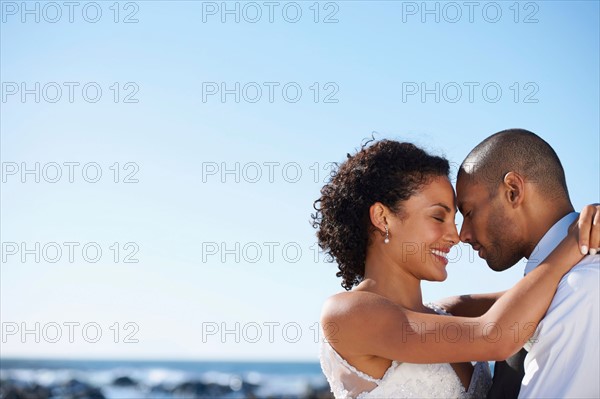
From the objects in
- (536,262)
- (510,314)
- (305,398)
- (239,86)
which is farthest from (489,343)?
(305,398)

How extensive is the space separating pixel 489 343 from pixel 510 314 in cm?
15

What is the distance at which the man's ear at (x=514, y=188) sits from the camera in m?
3.78

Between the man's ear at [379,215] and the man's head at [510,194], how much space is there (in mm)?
387

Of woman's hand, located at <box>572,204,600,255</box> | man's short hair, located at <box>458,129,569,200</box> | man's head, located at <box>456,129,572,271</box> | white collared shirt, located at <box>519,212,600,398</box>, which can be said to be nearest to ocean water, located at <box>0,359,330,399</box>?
man's head, located at <box>456,129,572,271</box>

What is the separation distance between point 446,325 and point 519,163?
2.91 feet

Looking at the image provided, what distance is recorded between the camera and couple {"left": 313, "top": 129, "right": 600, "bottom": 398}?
3.31m

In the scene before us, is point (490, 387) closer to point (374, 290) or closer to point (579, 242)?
point (374, 290)

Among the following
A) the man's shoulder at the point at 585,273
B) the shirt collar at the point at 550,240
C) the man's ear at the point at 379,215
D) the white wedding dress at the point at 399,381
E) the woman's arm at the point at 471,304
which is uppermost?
the man's ear at the point at 379,215

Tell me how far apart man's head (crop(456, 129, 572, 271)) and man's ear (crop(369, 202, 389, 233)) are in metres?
0.39

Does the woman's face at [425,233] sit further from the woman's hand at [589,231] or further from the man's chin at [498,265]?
the woman's hand at [589,231]

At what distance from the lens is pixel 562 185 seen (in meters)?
3.82

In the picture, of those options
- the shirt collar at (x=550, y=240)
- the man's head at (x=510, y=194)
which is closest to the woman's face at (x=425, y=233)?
the man's head at (x=510, y=194)

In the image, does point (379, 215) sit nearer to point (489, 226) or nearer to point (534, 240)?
point (489, 226)

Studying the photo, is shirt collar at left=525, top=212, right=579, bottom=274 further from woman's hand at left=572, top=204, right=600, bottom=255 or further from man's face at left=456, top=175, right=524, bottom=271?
woman's hand at left=572, top=204, right=600, bottom=255
